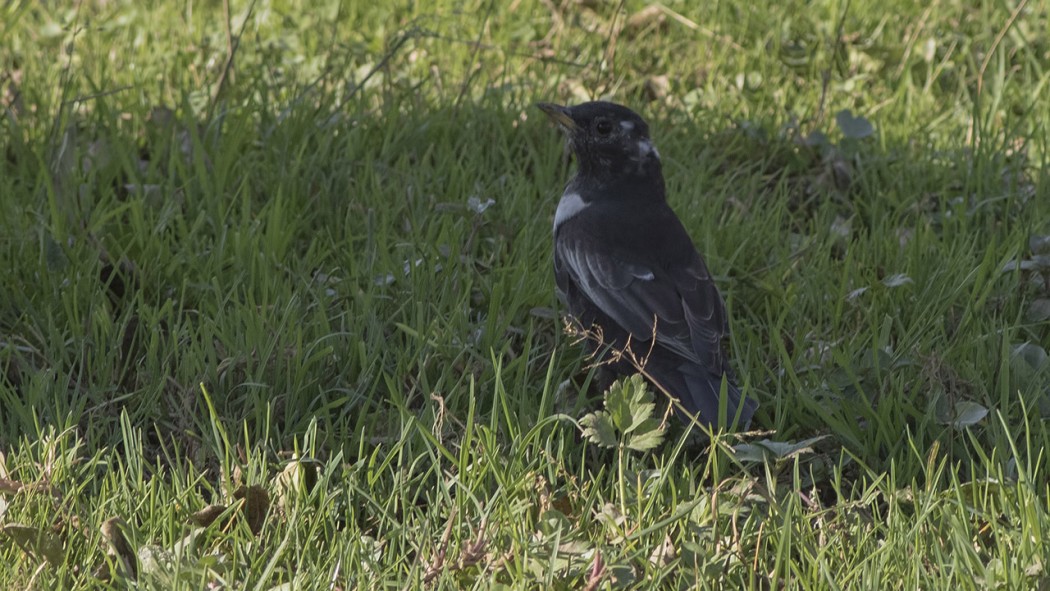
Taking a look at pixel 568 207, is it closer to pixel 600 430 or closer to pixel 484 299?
pixel 484 299

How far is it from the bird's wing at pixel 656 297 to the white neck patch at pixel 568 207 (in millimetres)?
171

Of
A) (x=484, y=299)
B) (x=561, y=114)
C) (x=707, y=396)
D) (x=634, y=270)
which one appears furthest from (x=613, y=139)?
(x=707, y=396)

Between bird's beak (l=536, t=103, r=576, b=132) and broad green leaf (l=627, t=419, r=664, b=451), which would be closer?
Answer: broad green leaf (l=627, t=419, r=664, b=451)

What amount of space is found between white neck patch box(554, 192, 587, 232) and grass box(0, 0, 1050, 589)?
8.4 inches

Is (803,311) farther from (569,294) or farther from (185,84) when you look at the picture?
(185,84)

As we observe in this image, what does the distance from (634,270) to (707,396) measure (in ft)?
1.92

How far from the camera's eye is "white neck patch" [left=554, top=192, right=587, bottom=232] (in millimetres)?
4277

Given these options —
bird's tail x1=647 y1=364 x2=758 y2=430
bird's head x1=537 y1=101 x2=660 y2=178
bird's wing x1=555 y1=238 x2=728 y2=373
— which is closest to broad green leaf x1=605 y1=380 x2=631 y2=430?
bird's tail x1=647 y1=364 x2=758 y2=430

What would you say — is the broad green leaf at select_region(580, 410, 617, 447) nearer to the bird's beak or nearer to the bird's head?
the bird's head

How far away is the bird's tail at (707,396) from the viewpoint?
3.42m

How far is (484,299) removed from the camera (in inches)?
165

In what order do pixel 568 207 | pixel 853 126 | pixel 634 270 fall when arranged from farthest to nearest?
1. pixel 853 126
2. pixel 568 207
3. pixel 634 270

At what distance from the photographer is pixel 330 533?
3016 millimetres

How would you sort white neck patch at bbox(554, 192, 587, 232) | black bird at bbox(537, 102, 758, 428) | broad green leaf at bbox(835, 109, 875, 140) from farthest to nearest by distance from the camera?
1. broad green leaf at bbox(835, 109, 875, 140)
2. white neck patch at bbox(554, 192, 587, 232)
3. black bird at bbox(537, 102, 758, 428)
